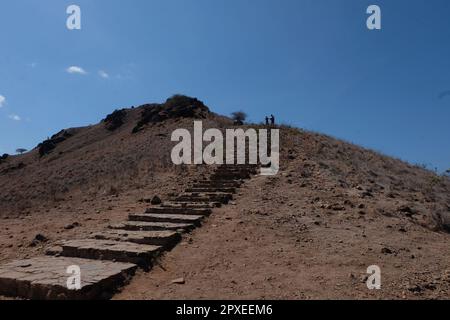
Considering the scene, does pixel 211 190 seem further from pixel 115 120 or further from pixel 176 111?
pixel 115 120

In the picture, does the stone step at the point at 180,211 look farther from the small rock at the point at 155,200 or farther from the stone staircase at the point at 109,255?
the small rock at the point at 155,200

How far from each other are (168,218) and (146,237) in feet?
4.46

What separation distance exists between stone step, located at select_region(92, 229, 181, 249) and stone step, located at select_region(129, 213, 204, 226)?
0.85m

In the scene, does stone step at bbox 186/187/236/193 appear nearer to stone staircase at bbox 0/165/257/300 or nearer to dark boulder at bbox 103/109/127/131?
stone staircase at bbox 0/165/257/300

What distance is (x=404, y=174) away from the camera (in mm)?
15453

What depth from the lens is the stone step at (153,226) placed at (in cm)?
729

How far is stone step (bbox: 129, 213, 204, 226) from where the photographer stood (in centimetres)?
779

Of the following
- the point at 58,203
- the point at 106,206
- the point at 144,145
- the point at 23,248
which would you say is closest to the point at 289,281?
the point at 23,248

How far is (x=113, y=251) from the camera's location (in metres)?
5.96

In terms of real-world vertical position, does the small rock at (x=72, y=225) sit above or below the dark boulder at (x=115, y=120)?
below

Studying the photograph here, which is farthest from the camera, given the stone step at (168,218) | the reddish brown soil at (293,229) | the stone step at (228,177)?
the stone step at (228,177)

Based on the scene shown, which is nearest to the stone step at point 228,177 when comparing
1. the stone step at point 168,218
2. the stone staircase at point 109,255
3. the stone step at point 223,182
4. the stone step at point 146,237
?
the stone step at point 223,182

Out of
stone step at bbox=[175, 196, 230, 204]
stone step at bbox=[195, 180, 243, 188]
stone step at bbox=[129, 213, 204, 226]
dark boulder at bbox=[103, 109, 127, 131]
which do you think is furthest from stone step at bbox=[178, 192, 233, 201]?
dark boulder at bbox=[103, 109, 127, 131]

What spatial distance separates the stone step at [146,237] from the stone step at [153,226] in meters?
0.32
